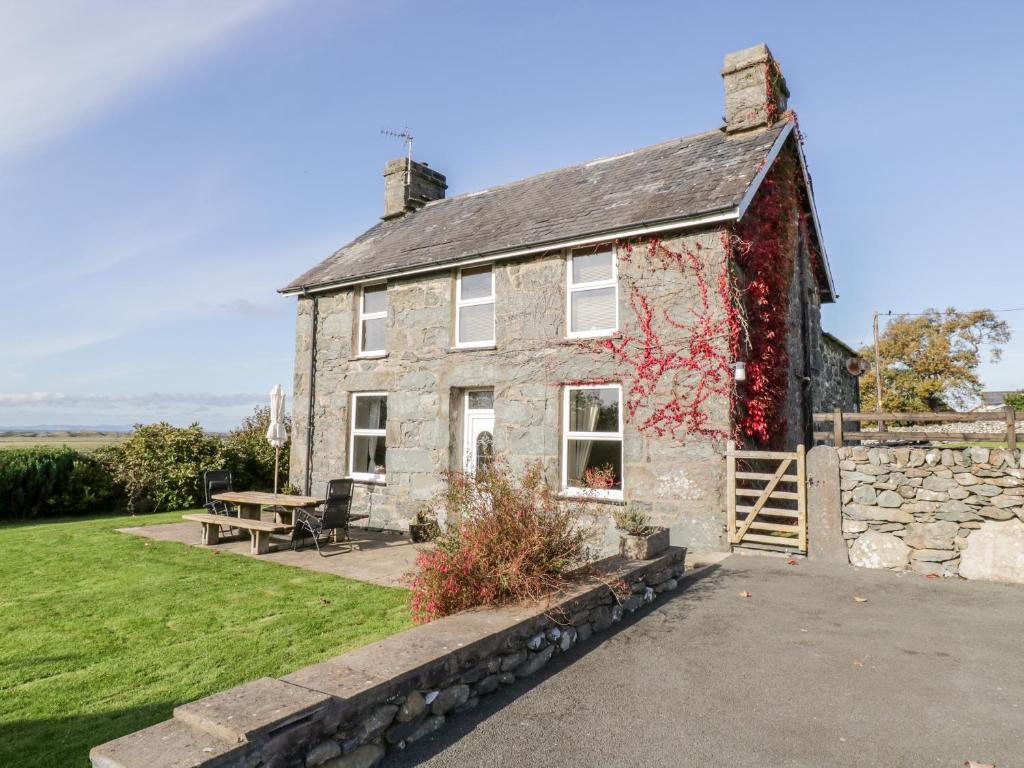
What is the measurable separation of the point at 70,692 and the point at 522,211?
10.6 meters

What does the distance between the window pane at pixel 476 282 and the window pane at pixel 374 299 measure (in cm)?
227

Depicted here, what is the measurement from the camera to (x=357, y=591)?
750 cm

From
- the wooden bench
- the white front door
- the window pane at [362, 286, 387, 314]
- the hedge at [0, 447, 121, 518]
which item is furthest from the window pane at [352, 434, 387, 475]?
the hedge at [0, 447, 121, 518]

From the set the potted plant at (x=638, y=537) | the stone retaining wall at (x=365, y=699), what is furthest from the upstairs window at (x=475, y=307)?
the stone retaining wall at (x=365, y=699)

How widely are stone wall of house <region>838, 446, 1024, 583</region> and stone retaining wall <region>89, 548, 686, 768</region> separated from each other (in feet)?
15.6

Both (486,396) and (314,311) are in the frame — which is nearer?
(486,396)

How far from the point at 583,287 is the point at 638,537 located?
193 inches

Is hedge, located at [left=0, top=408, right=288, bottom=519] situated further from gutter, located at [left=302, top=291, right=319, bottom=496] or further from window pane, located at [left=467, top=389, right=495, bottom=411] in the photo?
window pane, located at [left=467, top=389, right=495, bottom=411]

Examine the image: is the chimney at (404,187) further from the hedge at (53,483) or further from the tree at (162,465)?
the hedge at (53,483)

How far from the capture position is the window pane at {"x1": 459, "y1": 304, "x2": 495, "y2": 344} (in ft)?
38.4

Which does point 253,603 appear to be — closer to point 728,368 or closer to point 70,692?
point 70,692

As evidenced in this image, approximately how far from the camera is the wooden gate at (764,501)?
8.50 meters

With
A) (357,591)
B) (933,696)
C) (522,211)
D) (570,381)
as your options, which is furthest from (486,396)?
(933,696)

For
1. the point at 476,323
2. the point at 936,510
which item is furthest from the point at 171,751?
the point at 476,323
